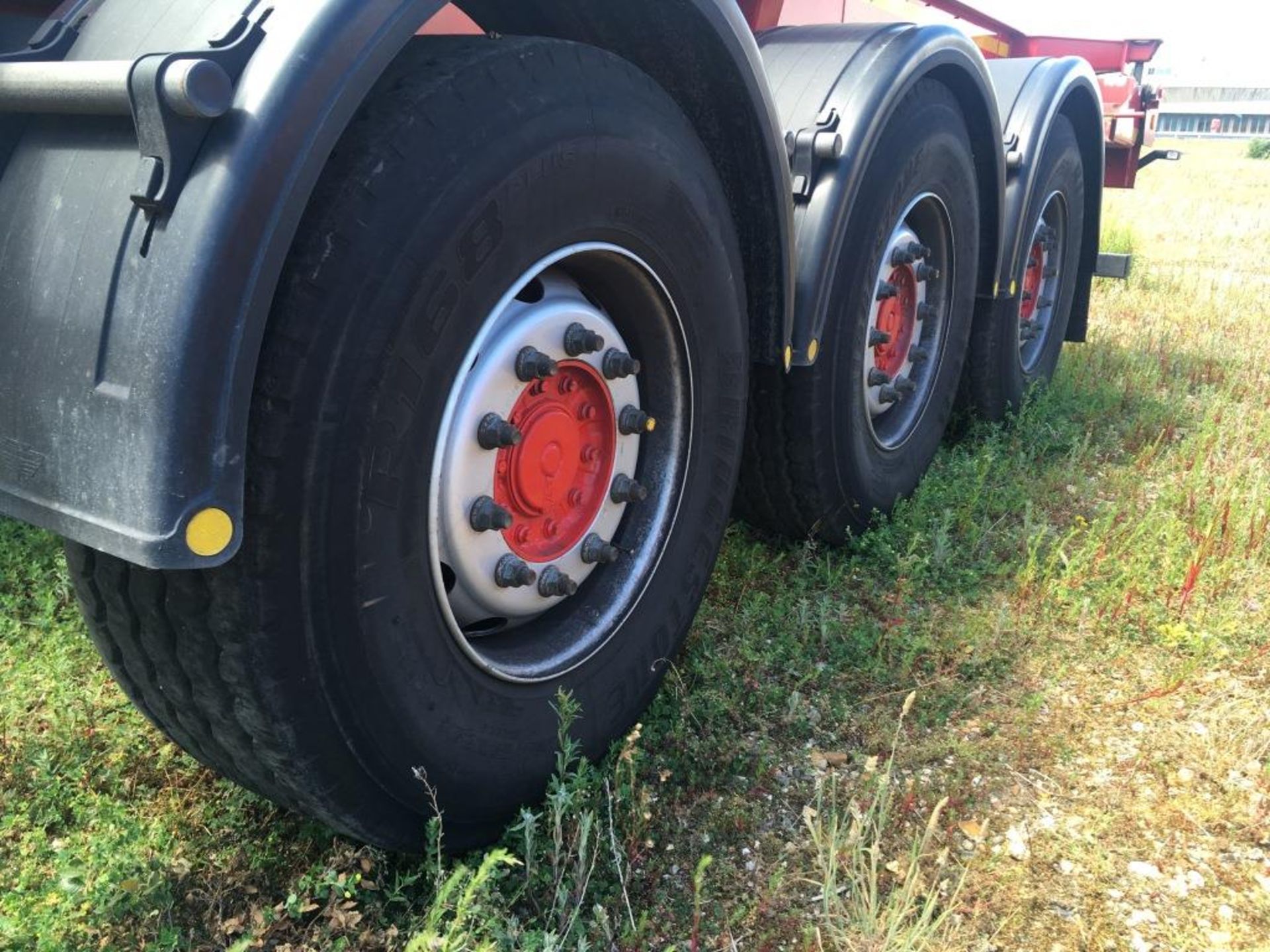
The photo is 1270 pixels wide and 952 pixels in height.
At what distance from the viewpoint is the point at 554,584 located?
5.98ft

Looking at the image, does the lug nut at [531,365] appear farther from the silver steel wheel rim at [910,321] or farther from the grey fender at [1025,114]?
the grey fender at [1025,114]

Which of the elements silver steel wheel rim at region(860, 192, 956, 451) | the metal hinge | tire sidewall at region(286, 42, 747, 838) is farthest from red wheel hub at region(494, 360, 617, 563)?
silver steel wheel rim at region(860, 192, 956, 451)

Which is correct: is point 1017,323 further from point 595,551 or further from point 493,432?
point 493,432

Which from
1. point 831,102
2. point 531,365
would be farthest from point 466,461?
point 831,102

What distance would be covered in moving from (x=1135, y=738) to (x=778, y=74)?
1811 mm

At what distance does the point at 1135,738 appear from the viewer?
230 centimetres

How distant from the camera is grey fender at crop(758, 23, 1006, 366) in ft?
8.01

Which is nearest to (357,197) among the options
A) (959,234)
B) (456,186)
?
(456,186)

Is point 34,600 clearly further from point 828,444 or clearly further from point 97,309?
point 828,444

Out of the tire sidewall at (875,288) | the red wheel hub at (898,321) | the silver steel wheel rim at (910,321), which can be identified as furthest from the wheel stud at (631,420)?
the red wheel hub at (898,321)

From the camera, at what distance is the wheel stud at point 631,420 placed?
1.92m

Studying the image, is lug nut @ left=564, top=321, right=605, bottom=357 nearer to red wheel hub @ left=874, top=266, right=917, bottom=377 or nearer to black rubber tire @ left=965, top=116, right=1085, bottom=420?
red wheel hub @ left=874, top=266, right=917, bottom=377

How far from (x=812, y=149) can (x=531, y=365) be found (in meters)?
1.17

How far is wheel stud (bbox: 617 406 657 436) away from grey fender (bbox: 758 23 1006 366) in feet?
2.04
